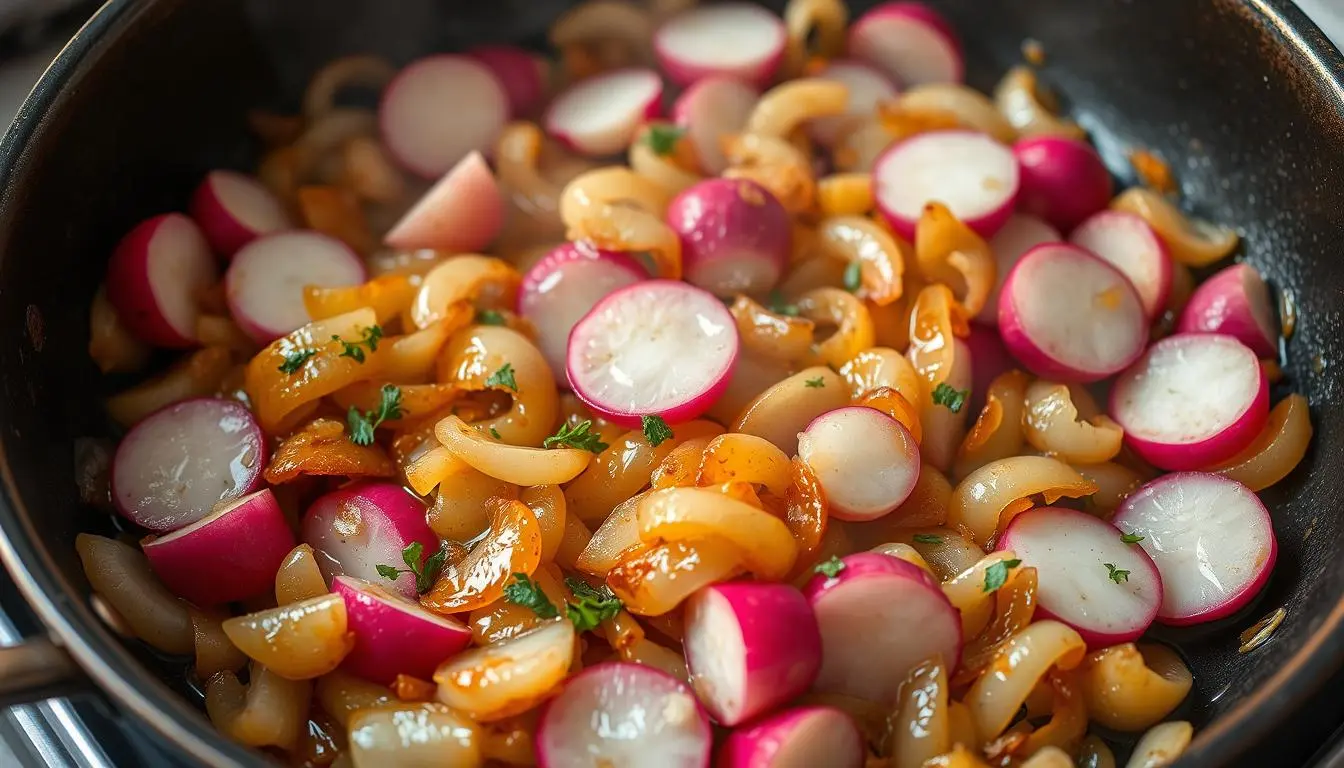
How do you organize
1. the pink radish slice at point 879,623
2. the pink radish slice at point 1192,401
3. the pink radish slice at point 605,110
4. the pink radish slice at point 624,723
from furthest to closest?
the pink radish slice at point 605,110 → the pink radish slice at point 1192,401 → the pink radish slice at point 879,623 → the pink radish slice at point 624,723

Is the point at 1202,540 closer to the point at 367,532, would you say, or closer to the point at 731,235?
the point at 731,235

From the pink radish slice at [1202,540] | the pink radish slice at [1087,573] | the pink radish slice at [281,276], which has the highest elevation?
the pink radish slice at [1202,540]

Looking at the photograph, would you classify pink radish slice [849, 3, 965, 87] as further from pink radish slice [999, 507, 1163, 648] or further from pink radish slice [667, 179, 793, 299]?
pink radish slice [999, 507, 1163, 648]

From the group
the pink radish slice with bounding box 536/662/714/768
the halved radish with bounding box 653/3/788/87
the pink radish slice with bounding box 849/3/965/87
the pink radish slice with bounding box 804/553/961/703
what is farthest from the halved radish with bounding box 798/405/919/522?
the pink radish slice with bounding box 849/3/965/87

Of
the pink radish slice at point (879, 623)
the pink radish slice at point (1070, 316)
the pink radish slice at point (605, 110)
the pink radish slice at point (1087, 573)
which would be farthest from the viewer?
the pink radish slice at point (605, 110)

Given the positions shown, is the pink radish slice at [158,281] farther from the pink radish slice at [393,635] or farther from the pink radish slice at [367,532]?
the pink radish slice at [393,635]

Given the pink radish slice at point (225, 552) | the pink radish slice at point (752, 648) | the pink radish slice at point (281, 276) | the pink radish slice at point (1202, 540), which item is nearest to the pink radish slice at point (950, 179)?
the pink radish slice at point (1202, 540)
